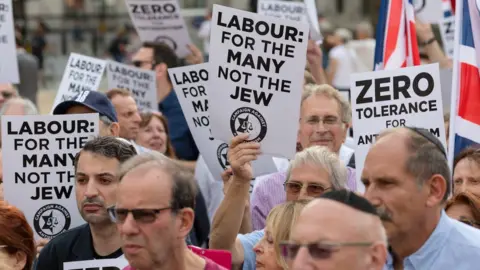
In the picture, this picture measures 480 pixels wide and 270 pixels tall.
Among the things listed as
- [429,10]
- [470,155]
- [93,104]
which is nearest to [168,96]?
[429,10]

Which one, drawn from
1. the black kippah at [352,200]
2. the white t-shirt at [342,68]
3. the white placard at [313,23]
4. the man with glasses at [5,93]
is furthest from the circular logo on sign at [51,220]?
the white t-shirt at [342,68]

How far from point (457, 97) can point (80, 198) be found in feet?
9.73

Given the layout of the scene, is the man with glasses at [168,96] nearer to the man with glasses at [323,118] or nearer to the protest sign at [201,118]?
the protest sign at [201,118]

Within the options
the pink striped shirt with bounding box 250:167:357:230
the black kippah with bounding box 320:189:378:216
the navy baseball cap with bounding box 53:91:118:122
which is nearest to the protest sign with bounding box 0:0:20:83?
the navy baseball cap with bounding box 53:91:118:122

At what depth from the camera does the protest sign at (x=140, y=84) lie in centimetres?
1238

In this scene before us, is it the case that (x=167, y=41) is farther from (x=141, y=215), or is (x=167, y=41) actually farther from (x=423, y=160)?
(x=141, y=215)

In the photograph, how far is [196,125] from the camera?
947 cm

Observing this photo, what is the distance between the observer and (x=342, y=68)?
2289 centimetres

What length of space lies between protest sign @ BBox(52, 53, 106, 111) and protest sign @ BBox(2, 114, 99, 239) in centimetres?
334

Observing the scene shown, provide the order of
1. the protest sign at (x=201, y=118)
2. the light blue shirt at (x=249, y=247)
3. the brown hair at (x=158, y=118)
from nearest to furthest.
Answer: the light blue shirt at (x=249, y=247), the protest sign at (x=201, y=118), the brown hair at (x=158, y=118)

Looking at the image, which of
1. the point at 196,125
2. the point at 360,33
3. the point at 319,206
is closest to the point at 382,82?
the point at 196,125

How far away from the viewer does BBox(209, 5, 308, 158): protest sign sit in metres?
7.81

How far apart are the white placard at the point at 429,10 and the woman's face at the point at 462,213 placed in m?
7.07

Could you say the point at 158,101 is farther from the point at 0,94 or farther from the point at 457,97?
the point at 457,97
